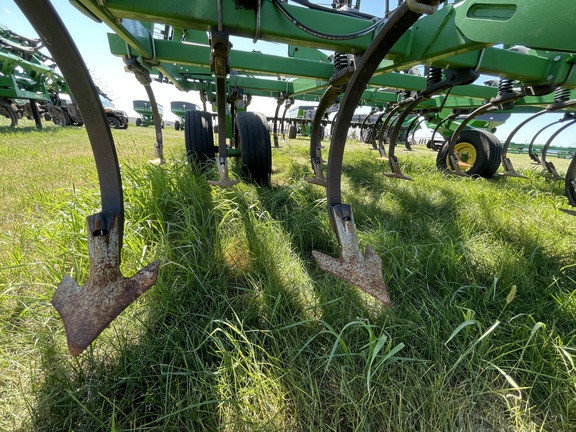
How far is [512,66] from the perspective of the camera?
1634 millimetres

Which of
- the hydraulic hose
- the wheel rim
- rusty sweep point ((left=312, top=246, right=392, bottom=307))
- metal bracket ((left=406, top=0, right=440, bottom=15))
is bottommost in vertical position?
rusty sweep point ((left=312, top=246, right=392, bottom=307))

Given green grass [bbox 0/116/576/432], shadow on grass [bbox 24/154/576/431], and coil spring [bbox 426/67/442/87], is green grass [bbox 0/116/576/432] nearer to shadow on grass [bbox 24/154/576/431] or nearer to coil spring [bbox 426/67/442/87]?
shadow on grass [bbox 24/154/576/431]

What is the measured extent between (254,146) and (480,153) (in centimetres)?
301

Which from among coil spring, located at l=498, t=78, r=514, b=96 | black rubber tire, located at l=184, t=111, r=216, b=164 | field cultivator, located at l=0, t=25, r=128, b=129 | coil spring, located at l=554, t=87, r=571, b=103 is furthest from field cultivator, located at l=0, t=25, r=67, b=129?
coil spring, located at l=554, t=87, r=571, b=103

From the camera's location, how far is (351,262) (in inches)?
33.5

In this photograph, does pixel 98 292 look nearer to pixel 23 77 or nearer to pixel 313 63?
pixel 313 63

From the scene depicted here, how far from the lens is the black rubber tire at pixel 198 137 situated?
2232 millimetres

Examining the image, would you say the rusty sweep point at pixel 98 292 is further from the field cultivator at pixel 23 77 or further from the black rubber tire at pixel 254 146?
the field cultivator at pixel 23 77

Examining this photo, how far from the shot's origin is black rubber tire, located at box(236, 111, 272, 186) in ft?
6.32

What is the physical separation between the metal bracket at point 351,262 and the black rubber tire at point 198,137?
5.54 feet

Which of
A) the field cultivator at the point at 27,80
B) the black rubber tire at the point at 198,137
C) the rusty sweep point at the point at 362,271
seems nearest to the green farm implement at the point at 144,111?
the field cultivator at the point at 27,80

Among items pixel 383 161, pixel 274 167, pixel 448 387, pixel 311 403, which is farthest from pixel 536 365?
pixel 383 161

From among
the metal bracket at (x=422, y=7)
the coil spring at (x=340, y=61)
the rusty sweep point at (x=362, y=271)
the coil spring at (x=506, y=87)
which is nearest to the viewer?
the metal bracket at (x=422, y=7)

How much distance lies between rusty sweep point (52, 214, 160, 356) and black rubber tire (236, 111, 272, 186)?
1315 millimetres
